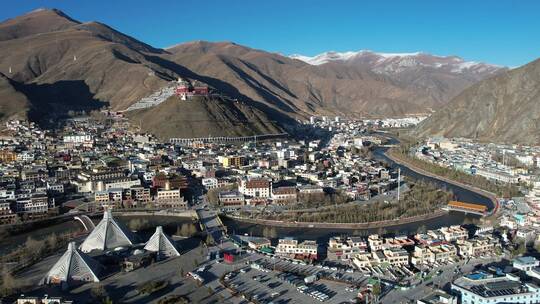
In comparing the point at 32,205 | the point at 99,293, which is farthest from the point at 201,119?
the point at 99,293

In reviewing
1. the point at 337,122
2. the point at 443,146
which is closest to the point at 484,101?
the point at 443,146

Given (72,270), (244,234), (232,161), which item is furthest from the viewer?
(232,161)

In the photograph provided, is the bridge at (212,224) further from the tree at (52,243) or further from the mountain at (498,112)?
the mountain at (498,112)

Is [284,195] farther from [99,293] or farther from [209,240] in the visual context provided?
[99,293]

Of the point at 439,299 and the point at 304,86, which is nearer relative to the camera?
the point at 439,299

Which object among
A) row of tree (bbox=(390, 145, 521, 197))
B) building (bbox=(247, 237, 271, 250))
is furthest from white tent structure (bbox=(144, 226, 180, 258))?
row of tree (bbox=(390, 145, 521, 197))

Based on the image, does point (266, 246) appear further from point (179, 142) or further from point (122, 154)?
point (179, 142)

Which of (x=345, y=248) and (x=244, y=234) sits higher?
(x=345, y=248)
